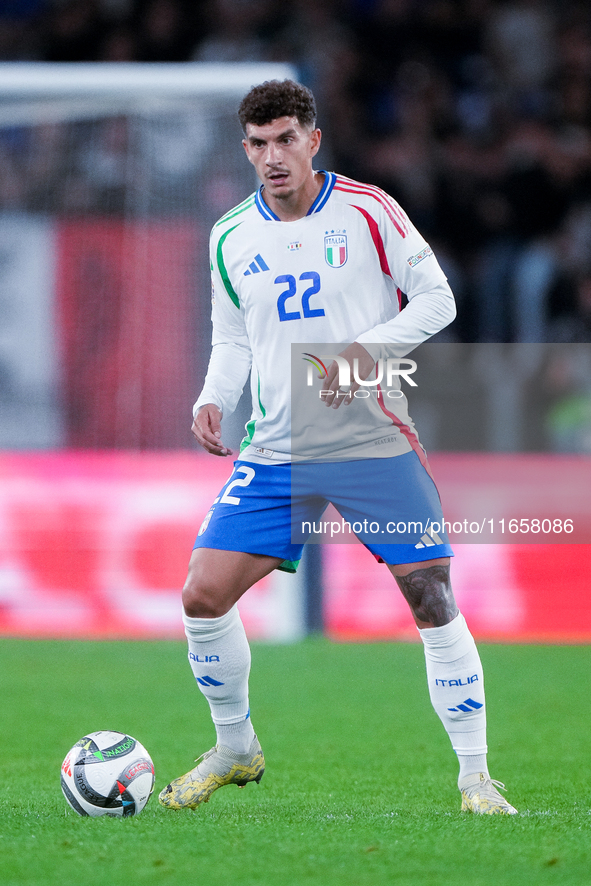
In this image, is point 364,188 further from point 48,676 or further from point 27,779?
point 48,676

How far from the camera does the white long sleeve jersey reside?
3.90 m

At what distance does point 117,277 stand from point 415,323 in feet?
15.6

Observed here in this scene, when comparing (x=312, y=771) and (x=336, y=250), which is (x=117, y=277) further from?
(x=336, y=250)

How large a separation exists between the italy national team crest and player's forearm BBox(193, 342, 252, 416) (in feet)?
1.68

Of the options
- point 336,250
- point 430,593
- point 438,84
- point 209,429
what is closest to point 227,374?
point 209,429

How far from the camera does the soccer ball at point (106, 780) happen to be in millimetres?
3746

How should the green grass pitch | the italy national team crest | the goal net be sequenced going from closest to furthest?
the green grass pitch < the italy national team crest < the goal net

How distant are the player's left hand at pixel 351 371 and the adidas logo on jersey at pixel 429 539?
19.7 inches

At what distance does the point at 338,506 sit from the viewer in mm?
4008

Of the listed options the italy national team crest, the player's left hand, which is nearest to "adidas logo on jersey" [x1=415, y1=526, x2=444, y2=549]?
the player's left hand

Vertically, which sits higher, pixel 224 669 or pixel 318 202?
pixel 318 202

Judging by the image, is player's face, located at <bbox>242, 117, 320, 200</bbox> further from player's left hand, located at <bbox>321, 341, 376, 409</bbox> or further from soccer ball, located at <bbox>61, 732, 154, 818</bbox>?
soccer ball, located at <bbox>61, 732, 154, 818</bbox>

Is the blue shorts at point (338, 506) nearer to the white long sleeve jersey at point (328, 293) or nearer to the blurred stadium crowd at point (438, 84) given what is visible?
the white long sleeve jersey at point (328, 293)

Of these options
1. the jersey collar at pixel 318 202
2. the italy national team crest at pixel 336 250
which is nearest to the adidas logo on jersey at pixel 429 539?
the italy national team crest at pixel 336 250
